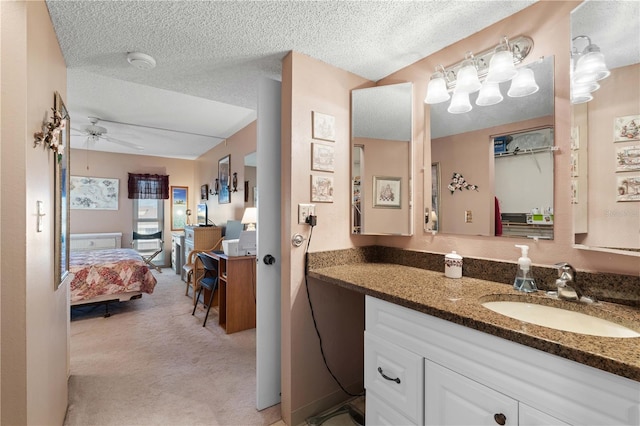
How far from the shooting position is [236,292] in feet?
10.0

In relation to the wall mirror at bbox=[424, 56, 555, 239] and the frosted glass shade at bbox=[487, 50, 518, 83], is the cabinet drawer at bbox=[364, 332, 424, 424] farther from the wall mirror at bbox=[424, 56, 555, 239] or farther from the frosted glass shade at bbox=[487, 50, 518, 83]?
the frosted glass shade at bbox=[487, 50, 518, 83]

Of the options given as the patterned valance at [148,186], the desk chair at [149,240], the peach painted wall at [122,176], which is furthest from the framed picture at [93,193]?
the desk chair at [149,240]

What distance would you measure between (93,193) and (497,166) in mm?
6691

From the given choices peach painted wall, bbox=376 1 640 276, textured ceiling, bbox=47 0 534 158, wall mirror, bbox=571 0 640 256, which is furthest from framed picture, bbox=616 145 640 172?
textured ceiling, bbox=47 0 534 158

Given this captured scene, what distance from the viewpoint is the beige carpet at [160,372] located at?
5.96 ft

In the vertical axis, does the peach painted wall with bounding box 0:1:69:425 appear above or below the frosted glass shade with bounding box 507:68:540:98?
below

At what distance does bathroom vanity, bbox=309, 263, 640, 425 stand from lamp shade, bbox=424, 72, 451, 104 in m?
1.01

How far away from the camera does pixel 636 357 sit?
2.27 feet

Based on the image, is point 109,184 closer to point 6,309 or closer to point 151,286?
point 151,286

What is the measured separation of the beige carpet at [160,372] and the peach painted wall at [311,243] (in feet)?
1.09

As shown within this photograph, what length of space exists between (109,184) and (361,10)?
616 cm

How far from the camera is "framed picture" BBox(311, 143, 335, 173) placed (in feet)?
5.96

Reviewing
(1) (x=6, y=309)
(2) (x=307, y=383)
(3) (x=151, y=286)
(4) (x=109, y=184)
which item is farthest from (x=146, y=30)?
(4) (x=109, y=184)

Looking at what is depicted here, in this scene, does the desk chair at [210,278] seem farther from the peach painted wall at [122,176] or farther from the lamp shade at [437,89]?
the peach painted wall at [122,176]
